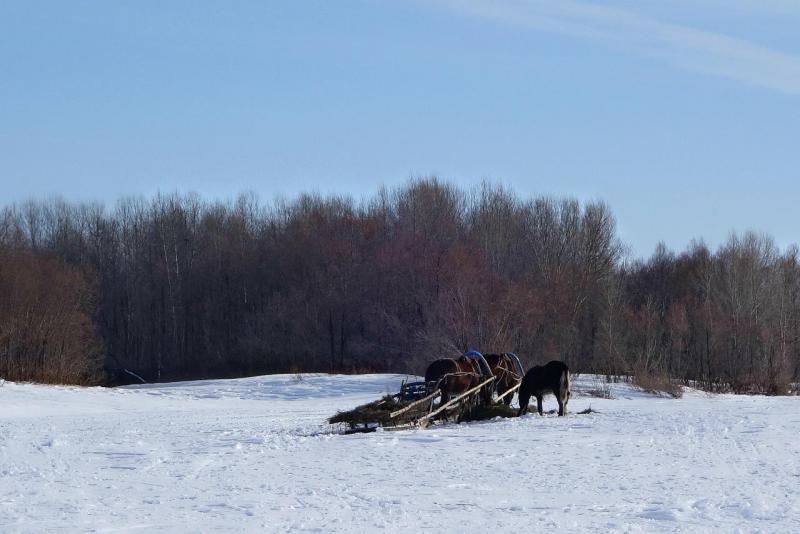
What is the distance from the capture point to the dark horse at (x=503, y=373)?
2186 centimetres

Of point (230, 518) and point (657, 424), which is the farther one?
point (657, 424)

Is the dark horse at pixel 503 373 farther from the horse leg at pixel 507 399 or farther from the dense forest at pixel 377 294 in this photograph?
the dense forest at pixel 377 294

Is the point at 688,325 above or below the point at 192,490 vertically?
above

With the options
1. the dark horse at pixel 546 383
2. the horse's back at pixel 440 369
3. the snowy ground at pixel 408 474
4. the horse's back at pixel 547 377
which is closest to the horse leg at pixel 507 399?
the dark horse at pixel 546 383

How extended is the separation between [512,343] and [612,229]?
2414 cm

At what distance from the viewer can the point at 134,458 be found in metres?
14.8

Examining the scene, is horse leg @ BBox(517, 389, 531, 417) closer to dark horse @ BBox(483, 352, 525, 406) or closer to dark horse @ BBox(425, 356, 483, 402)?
dark horse @ BBox(425, 356, 483, 402)

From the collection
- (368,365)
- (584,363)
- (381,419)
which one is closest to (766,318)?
(584,363)

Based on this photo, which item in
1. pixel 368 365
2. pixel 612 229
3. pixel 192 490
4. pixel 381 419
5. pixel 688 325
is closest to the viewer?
pixel 192 490

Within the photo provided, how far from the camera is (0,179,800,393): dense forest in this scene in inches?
1694

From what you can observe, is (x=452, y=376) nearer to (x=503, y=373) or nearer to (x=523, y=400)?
(x=523, y=400)

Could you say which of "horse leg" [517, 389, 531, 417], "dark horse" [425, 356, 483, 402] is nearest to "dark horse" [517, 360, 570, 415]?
"horse leg" [517, 389, 531, 417]

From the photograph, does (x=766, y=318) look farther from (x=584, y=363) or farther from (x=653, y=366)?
(x=653, y=366)

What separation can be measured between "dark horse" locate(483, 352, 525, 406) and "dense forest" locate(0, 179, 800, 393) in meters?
14.8
